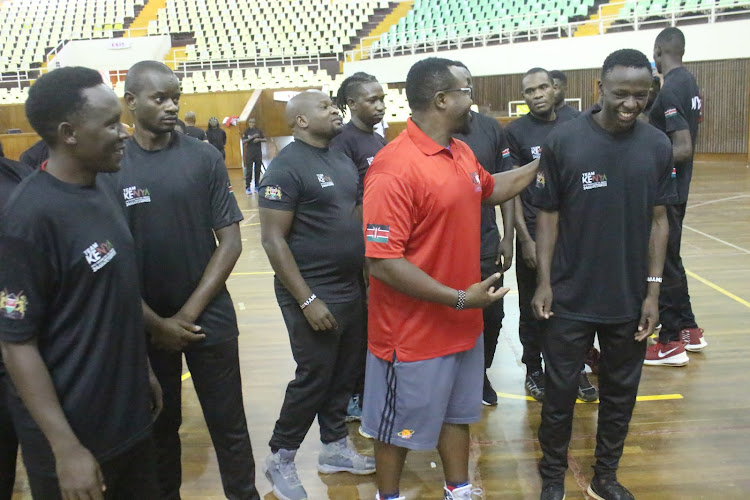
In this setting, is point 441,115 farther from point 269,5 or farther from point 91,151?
point 269,5

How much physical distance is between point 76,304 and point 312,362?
140cm

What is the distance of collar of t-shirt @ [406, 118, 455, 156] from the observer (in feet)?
7.60

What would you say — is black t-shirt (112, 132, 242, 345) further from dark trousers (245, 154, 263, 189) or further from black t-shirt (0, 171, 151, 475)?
dark trousers (245, 154, 263, 189)

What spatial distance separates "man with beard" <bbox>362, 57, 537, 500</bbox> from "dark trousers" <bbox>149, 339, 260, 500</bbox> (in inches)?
19.8

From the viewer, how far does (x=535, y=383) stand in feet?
12.9

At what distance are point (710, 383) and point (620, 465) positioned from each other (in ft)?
3.99

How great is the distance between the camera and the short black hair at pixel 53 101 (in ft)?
5.43

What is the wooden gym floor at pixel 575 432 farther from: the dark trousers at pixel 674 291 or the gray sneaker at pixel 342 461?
the dark trousers at pixel 674 291

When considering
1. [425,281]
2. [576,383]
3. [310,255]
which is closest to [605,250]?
[576,383]

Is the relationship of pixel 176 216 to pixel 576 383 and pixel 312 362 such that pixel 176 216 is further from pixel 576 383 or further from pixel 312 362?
pixel 576 383

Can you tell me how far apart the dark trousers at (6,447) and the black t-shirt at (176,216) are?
1.81 feet

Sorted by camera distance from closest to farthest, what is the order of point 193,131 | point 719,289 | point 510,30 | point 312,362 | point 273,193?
point 273,193
point 312,362
point 719,289
point 193,131
point 510,30

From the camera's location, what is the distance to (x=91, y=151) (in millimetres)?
1700

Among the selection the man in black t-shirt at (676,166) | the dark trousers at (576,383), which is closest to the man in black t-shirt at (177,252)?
the dark trousers at (576,383)
